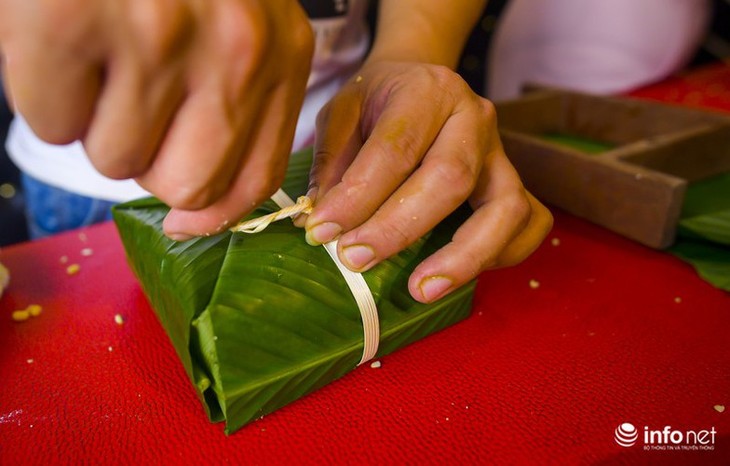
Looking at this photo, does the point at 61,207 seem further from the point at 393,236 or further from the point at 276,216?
the point at 393,236

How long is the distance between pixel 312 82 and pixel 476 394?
810 mm

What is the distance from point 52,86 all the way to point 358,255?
395 mm

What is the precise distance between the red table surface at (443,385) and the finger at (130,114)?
370 mm

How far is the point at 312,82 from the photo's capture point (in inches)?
48.6

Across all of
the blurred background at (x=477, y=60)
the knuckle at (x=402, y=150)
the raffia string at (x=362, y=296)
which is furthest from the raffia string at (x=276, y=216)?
the blurred background at (x=477, y=60)

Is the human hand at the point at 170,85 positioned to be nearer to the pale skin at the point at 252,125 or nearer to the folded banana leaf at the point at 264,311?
the pale skin at the point at 252,125

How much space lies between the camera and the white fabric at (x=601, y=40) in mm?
1906

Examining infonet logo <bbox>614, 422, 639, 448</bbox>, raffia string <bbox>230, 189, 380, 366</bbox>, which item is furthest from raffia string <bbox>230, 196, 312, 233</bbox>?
infonet logo <bbox>614, 422, 639, 448</bbox>

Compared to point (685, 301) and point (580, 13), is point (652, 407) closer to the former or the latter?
point (685, 301)

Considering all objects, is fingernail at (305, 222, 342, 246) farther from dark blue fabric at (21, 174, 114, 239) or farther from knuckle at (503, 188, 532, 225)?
dark blue fabric at (21, 174, 114, 239)

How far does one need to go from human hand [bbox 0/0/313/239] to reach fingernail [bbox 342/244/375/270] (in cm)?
21

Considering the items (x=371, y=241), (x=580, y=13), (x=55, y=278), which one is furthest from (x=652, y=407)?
(x=580, y=13)

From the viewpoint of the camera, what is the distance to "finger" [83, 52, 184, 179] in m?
0.34

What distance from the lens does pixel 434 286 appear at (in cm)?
69
